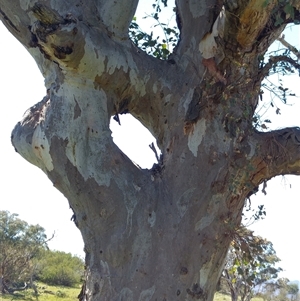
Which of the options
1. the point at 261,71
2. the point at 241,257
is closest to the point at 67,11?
the point at 261,71

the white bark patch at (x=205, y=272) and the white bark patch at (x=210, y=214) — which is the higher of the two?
the white bark patch at (x=210, y=214)

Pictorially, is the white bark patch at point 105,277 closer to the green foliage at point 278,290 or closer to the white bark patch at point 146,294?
the white bark patch at point 146,294

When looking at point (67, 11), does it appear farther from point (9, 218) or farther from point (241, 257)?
point (9, 218)

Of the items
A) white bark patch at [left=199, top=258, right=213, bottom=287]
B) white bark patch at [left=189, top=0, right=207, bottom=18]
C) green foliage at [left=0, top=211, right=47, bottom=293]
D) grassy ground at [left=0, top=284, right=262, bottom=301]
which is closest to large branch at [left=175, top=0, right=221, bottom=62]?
white bark patch at [left=189, top=0, right=207, bottom=18]

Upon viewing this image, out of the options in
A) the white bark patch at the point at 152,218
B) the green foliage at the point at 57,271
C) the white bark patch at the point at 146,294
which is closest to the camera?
the white bark patch at the point at 146,294

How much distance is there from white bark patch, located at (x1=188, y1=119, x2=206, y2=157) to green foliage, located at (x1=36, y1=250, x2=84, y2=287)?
22731 mm

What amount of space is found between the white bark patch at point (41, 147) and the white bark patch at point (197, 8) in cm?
129

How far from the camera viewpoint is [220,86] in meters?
2.93

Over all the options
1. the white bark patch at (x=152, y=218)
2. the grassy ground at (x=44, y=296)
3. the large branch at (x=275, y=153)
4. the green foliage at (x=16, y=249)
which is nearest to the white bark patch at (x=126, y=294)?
the white bark patch at (x=152, y=218)

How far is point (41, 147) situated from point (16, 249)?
2043 centimetres

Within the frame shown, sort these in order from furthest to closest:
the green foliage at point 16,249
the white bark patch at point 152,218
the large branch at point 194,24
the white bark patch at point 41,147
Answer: the green foliage at point 16,249, the large branch at point 194,24, the white bark patch at point 41,147, the white bark patch at point 152,218

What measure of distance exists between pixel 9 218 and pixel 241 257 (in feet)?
69.7

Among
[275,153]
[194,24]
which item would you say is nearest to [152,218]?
[275,153]

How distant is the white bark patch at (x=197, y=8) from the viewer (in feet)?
10.8
